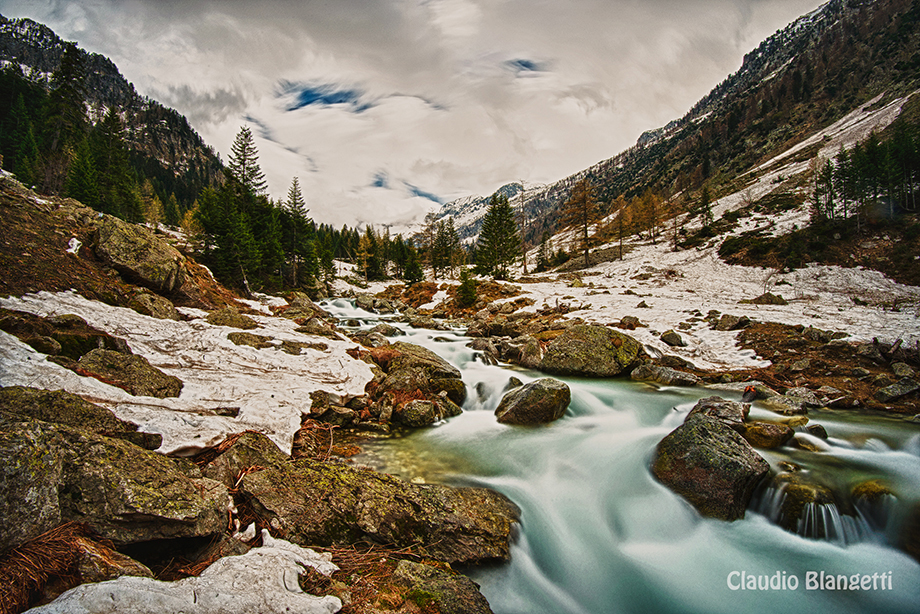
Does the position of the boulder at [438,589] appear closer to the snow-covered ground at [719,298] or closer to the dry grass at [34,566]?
the dry grass at [34,566]

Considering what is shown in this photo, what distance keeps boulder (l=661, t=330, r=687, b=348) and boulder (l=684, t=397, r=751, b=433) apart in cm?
758

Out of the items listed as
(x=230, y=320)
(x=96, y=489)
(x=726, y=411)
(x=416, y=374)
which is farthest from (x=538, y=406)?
(x=230, y=320)

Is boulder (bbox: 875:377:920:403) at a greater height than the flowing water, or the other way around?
boulder (bbox: 875:377:920:403)

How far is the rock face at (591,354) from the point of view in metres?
14.3

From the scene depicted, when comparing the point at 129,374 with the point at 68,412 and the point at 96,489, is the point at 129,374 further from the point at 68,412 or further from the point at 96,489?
the point at 96,489

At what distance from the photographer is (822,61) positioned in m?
112

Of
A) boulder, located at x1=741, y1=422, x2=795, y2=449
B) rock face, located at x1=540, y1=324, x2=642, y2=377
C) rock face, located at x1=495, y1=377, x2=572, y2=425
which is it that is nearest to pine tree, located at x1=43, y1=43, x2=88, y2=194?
rock face, located at x1=495, y1=377, x2=572, y2=425

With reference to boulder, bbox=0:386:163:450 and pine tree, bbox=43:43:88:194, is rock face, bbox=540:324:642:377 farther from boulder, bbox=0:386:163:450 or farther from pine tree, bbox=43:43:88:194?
pine tree, bbox=43:43:88:194

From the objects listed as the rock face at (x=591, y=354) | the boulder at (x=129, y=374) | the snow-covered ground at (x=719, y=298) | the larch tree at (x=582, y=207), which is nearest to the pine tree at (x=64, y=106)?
the boulder at (x=129, y=374)

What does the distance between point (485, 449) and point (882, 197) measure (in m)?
68.2

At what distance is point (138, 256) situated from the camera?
13180 mm

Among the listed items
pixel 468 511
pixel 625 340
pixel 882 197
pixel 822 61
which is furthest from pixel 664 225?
pixel 822 61

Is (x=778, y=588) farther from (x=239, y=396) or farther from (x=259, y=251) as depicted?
(x=259, y=251)

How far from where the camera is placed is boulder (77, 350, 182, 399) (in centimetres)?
654
